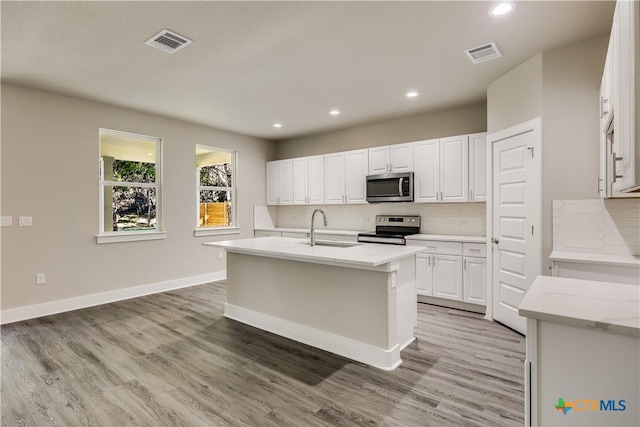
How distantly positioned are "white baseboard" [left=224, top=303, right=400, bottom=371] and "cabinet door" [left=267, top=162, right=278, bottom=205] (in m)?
3.18

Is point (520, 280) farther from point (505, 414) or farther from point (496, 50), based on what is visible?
point (496, 50)

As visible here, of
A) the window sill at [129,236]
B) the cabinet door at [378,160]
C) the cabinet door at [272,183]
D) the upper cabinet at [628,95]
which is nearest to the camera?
the upper cabinet at [628,95]

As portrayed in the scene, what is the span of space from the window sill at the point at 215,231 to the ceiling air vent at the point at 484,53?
4590 millimetres

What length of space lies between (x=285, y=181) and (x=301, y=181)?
424 millimetres

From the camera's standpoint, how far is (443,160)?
4.38 metres

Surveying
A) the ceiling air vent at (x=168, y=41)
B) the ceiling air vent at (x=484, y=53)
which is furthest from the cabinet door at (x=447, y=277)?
the ceiling air vent at (x=168, y=41)

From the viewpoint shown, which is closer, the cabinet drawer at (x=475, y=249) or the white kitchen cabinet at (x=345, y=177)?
the cabinet drawer at (x=475, y=249)

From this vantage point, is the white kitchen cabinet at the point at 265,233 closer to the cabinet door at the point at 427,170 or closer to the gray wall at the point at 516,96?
the cabinet door at the point at 427,170

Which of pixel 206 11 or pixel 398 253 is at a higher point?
pixel 206 11

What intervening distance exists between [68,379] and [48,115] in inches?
125

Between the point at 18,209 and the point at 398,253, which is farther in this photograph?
the point at 18,209

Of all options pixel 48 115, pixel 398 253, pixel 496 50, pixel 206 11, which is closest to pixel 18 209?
pixel 48 115

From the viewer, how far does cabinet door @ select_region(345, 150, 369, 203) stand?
5.19 meters

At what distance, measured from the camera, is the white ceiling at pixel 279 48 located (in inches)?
90.4
